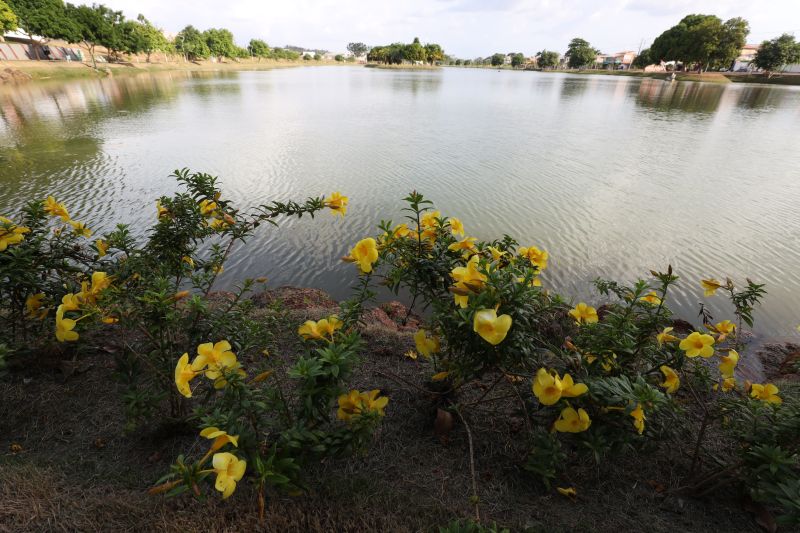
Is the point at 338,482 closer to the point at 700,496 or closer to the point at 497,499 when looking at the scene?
the point at 497,499

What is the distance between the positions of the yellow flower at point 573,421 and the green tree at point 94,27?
169 ft

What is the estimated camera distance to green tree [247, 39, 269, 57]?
86.0 meters

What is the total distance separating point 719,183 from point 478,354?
11102mm

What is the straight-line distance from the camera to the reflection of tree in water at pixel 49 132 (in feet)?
27.8

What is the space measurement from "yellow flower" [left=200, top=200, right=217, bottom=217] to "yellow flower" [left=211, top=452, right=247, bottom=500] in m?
1.58

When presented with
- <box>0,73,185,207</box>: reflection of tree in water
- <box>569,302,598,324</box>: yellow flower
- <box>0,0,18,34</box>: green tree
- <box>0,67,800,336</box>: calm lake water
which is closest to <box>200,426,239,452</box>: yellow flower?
<box>569,302,598,324</box>: yellow flower

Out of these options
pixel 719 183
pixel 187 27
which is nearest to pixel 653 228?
pixel 719 183

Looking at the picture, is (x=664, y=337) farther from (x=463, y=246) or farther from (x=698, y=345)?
(x=463, y=246)

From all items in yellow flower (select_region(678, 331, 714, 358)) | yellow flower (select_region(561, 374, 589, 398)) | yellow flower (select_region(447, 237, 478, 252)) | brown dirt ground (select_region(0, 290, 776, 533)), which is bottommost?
brown dirt ground (select_region(0, 290, 776, 533))

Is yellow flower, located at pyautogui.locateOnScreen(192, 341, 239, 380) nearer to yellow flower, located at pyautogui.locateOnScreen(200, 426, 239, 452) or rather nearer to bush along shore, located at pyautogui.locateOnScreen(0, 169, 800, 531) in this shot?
bush along shore, located at pyautogui.locateOnScreen(0, 169, 800, 531)

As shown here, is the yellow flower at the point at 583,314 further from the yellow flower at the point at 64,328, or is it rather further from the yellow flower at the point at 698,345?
the yellow flower at the point at 64,328

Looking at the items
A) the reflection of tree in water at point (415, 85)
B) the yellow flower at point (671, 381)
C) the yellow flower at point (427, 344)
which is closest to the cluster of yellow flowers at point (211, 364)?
the yellow flower at point (427, 344)

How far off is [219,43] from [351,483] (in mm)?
87259

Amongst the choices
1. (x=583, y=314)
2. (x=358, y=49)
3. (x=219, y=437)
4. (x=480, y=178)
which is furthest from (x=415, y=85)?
(x=358, y=49)
